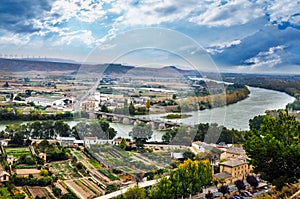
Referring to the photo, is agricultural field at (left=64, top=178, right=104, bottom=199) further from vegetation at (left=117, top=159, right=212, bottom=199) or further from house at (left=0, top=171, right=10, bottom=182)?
house at (left=0, top=171, right=10, bottom=182)

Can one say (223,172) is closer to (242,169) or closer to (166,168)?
(242,169)

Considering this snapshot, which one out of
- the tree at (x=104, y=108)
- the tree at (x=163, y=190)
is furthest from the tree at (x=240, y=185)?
the tree at (x=104, y=108)

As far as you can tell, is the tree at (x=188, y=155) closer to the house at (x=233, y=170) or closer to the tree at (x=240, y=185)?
the house at (x=233, y=170)

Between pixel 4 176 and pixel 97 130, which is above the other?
pixel 97 130

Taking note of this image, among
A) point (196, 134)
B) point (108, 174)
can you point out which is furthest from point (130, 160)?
point (196, 134)

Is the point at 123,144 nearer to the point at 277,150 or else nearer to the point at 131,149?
the point at 131,149

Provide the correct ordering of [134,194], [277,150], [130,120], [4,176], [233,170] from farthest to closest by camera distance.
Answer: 1. [130,120]
2. [233,170]
3. [4,176]
4. [134,194]
5. [277,150]

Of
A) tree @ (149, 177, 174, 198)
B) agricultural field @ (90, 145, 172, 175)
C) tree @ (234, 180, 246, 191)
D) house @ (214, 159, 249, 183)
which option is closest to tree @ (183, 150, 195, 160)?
agricultural field @ (90, 145, 172, 175)

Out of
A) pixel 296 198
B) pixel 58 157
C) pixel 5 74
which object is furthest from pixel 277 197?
pixel 5 74
